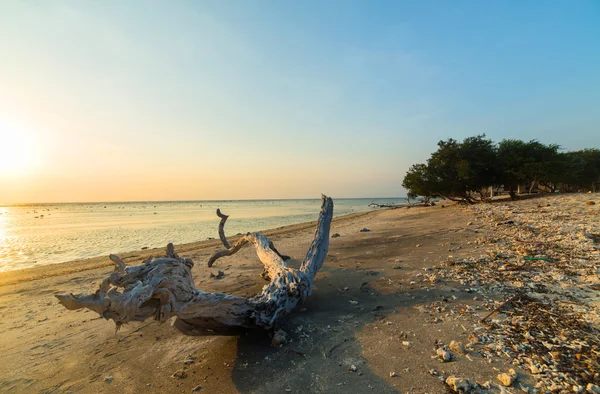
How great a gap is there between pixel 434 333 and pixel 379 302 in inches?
49.8

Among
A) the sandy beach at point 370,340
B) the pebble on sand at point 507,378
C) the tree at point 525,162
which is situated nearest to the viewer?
the pebble on sand at point 507,378

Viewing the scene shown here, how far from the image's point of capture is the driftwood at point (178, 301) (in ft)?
9.10

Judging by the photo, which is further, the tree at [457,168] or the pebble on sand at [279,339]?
the tree at [457,168]

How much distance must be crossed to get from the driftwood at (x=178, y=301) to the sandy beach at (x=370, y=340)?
1.16 ft

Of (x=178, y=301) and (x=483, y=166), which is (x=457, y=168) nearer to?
(x=483, y=166)

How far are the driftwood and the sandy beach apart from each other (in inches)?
13.9

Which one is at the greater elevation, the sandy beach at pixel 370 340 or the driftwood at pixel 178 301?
the driftwood at pixel 178 301

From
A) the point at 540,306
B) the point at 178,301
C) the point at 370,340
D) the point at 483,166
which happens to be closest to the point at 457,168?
the point at 483,166

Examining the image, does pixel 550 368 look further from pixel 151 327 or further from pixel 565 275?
pixel 151 327

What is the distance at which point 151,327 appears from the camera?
4605 millimetres

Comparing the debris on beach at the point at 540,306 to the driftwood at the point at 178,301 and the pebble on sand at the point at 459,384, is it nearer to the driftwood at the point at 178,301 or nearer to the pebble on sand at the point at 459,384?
the pebble on sand at the point at 459,384

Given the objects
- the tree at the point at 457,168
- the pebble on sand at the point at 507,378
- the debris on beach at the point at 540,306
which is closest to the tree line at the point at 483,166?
the tree at the point at 457,168

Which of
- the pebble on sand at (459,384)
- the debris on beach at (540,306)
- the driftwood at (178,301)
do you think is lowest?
the pebble on sand at (459,384)

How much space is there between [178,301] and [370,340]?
2.55m
